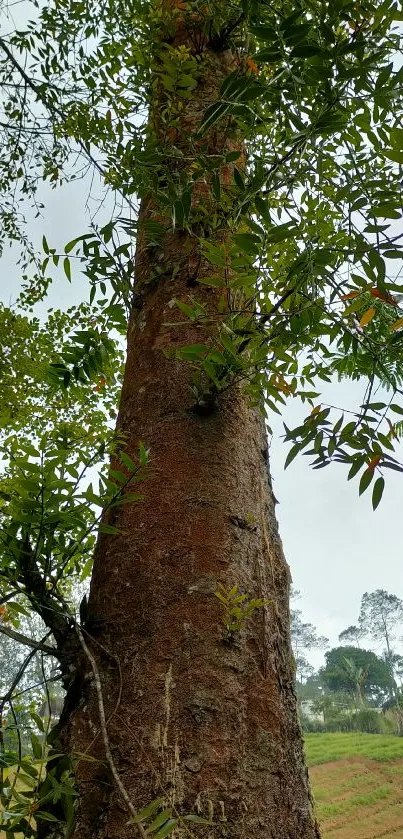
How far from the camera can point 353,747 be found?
69.6 feet

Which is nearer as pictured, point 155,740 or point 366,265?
point 155,740

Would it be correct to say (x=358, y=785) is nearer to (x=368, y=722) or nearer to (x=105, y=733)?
(x=368, y=722)

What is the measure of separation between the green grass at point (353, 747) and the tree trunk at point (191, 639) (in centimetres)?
2082

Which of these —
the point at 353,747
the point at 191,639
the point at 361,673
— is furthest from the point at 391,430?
the point at 361,673

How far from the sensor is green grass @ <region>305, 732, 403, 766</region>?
19.8m

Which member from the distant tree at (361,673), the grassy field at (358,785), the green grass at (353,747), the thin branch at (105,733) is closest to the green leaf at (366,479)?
the thin branch at (105,733)

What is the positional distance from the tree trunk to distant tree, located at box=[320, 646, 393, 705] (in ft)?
140

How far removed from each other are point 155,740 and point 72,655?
0.16 metres

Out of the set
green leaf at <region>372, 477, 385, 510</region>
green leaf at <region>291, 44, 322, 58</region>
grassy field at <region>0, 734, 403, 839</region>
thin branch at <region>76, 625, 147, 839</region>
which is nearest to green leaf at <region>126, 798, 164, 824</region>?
thin branch at <region>76, 625, 147, 839</region>

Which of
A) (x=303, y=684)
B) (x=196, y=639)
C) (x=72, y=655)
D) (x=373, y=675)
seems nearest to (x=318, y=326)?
(x=196, y=639)

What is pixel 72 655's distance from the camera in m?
0.75

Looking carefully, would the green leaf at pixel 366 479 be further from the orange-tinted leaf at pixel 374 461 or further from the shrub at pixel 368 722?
the shrub at pixel 368 722

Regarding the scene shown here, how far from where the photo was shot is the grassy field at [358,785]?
14.2 metres

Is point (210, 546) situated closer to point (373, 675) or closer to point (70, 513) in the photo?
point (70, 513)
